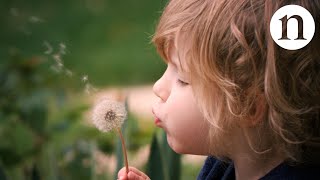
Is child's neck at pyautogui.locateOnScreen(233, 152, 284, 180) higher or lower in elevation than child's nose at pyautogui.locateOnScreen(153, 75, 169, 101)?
lower

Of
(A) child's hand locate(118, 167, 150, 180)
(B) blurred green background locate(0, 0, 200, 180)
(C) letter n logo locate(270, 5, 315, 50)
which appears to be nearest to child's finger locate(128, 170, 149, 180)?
(A) child's hand locate(118, 167, 150, 180)

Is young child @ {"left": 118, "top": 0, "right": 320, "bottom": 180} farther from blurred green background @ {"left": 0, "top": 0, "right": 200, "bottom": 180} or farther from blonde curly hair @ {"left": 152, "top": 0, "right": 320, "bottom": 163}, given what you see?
blurred green background @ {"left": 0, "top": 0, "right": 200, "bottom": 180}

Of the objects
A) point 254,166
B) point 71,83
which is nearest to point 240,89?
point 254,166

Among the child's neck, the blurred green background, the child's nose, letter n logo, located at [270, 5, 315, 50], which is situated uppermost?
letter n logo, located at [270, 5, 315, 50]

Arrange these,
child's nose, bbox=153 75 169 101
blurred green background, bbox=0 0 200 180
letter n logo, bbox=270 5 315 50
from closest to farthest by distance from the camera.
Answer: letter n logo, bbox=270 5 315 50
child's nose, bbox=153 75 169 101
blurred green background, bbox=0 0 200 180

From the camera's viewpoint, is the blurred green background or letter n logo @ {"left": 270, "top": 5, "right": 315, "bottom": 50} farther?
the blurred green background

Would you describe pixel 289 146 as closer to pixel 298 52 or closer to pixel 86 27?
pixel 298 52

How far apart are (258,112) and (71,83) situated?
1677mm

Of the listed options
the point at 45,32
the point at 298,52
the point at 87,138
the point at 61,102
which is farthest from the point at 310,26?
the point at 45,32

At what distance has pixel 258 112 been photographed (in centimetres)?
131

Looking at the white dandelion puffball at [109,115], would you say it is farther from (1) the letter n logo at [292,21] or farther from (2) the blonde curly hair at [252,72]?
(1) the letter n logo at [292,21]

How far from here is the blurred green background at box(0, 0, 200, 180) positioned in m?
1.89

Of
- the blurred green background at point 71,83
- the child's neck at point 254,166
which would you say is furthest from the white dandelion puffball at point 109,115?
the child's neck at point 254,166

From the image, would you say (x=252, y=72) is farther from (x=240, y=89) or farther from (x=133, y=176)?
(x=133, y=176)
